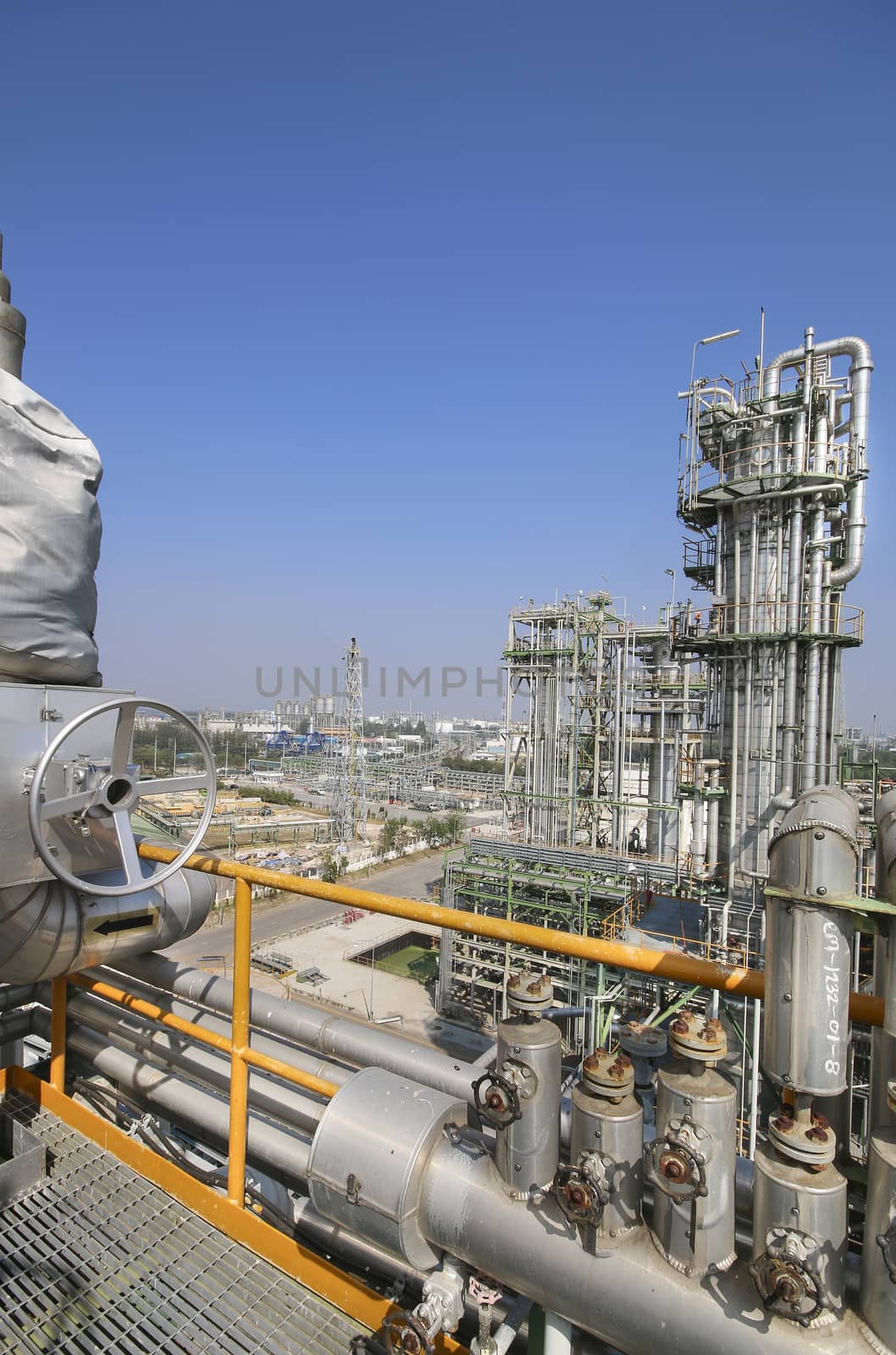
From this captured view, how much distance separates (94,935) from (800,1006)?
8.49ft

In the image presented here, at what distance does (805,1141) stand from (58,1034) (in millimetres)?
3275

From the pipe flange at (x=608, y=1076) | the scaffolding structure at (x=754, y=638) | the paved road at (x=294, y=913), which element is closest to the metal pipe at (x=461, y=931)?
the pipe flange at (x=608, y=1076)

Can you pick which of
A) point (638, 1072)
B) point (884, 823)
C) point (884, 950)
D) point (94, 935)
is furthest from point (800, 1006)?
point (94, 935)

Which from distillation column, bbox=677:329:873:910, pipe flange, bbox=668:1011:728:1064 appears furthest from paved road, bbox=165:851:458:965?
pipe flange, bbox=668:1011:728:1064

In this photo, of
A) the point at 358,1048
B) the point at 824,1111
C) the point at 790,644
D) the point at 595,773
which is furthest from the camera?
the point at 595,773

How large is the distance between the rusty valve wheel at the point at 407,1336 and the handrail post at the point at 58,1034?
2158 mm

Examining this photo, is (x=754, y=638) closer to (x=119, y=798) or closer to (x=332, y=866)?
(x=119, y=798)

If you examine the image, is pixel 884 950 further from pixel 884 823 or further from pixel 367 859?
pixel 367 859

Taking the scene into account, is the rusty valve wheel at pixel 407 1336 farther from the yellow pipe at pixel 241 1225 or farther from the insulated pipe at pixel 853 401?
the insulated pipe at pixel 853 401

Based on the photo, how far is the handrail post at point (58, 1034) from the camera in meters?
3.27

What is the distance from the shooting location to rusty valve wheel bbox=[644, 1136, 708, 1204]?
1.55 meters

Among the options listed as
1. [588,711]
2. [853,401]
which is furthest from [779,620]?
[588,711]

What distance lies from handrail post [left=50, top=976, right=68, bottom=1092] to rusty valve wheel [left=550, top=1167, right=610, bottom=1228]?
8.72ft

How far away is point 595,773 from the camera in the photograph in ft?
67.2
